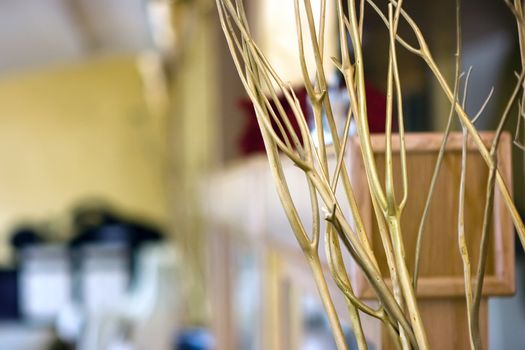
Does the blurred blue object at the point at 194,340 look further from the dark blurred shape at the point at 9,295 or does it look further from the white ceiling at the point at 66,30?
the dark blurred shape at the point at 9,295

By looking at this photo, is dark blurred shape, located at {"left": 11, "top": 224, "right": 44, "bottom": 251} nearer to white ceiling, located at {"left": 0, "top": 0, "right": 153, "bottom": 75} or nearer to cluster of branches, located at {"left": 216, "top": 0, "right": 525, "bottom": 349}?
white ceiling, located at {"left": 0, "top": 0, "right": 153, "bottom": 75}

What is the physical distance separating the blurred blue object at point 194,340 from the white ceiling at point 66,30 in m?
1.76

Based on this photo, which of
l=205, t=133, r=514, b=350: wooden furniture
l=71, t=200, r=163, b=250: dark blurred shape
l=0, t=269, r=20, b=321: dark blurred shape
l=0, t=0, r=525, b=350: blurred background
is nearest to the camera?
l=205, t=133, r=514, b=350: wooden furniture

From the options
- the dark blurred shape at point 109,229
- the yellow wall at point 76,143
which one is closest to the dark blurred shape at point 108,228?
the dark blurred shape at point 109,229

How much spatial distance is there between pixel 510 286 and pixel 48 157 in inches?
279

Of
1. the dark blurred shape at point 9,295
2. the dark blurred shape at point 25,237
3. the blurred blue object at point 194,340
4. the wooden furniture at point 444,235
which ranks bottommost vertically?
the dark blurred shape at point 9,295

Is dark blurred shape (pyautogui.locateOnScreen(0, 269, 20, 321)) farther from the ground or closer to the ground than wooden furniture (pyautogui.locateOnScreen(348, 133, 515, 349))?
closer to the ground

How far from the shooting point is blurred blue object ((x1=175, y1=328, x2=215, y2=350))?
3158 mm

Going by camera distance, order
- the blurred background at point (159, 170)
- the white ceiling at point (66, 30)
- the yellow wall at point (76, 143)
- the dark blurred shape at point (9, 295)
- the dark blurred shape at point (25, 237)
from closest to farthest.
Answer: the blurred background at point (159, 170)
the white ceiling at point (66, 30)
the dark blurred shape at point (9, 295)
the dark blurred shape at point (25, 237)
the yellow wall at point (76, 143)

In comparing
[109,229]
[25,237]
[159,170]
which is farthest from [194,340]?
[159,170]

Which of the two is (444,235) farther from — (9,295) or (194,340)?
(9,295)

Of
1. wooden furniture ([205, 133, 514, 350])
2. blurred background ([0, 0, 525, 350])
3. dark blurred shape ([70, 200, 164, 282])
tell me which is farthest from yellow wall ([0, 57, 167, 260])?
wooden furniture ([205, 133, 514, 350])

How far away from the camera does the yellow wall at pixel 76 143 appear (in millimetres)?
7148

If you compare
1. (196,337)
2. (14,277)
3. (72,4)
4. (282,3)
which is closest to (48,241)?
(14,277)
